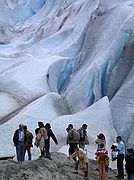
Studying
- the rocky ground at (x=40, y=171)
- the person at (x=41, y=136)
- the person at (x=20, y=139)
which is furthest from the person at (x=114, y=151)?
the person at (x=20, y=139)

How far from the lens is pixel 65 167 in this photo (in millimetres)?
11672

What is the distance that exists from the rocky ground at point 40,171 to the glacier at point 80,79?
447 cm

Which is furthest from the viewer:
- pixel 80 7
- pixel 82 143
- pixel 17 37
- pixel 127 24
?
pixel 17 37

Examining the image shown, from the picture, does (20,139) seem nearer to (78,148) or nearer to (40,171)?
(40,171)

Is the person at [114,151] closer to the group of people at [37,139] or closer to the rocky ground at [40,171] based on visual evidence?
the rocky ground at [40,171]

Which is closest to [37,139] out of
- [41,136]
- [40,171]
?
[41,136]

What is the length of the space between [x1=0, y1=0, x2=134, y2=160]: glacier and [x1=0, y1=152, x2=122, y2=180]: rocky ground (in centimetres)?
447

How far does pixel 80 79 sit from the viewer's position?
22.8 m

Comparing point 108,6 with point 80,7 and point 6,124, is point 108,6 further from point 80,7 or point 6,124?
point 6,124

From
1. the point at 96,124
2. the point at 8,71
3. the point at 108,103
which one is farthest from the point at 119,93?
the point at 8,71

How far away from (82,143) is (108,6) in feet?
53.4

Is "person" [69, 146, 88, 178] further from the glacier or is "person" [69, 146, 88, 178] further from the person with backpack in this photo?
the glacier

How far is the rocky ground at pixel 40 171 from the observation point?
34.2ft

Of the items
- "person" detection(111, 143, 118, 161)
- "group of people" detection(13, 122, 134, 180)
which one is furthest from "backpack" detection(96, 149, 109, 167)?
"person" detection(111, 143, 118, 161)
